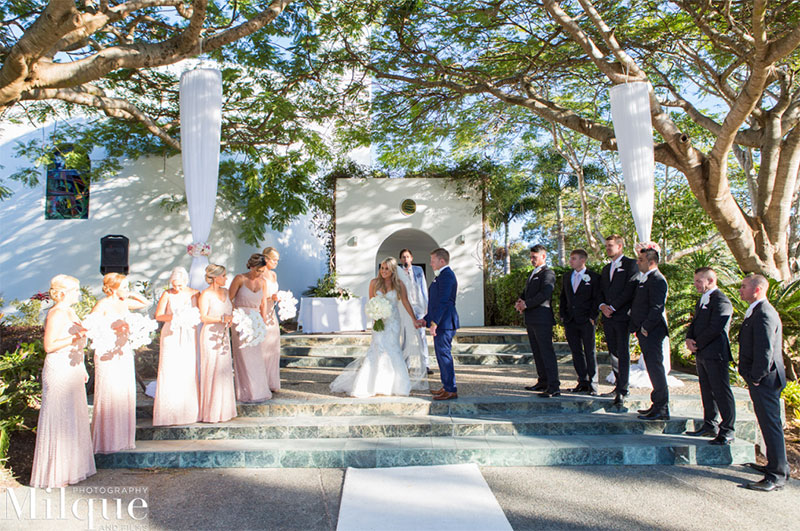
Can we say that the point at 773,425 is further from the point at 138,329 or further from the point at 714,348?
the point at 138,329

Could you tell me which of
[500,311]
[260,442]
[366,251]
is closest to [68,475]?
[260,442]

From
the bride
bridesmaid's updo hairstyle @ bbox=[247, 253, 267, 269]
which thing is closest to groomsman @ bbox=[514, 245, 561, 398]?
the bride

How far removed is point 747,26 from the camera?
8.42 metres

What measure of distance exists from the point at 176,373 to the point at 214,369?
38cm

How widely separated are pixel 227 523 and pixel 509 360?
661 cm

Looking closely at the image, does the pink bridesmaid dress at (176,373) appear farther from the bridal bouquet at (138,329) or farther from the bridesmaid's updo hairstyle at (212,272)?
the bridal bouquet at (138,329)

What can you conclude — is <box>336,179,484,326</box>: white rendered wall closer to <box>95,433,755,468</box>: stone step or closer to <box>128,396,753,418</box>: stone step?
<box>128,396,753,418</box>: stone step

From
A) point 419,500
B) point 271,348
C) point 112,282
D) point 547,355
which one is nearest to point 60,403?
point 112,282

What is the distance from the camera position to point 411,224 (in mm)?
14375

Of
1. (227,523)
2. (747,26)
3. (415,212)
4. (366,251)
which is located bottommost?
(227,523)

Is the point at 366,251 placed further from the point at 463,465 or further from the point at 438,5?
the point at 463,465

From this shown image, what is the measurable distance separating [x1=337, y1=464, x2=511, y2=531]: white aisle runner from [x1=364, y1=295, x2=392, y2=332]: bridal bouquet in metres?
2.20

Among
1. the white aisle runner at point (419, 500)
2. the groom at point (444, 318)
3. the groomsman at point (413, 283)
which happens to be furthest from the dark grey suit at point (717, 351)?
the groomsman at point (413, 283)

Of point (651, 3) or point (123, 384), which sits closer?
point (123, 384)
